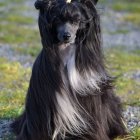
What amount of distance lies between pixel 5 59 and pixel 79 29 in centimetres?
1021

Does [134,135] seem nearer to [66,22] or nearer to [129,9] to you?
[66,22]

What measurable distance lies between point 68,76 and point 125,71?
901cm

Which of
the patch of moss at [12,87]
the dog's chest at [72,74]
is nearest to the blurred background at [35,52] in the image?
the patch of moss at [12,87]

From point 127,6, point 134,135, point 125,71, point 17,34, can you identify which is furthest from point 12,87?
point 127,6

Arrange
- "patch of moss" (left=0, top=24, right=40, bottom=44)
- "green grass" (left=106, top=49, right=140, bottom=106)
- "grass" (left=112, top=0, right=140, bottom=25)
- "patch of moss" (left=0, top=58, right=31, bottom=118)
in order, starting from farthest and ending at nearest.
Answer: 1. "grass" (left=112, top=0, right=140, bottom=25)
2. "patch of moss" (left=0, top=24, right=40, bottom=44)
3. "green grass" (left=106, top=49, right=140, bottom=106)
4. "patch of moss" (left=0, top=58, right=31, bottom=118)

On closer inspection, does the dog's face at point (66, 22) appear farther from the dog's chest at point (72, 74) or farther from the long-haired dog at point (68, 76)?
the dog's chest at point (72, 74)

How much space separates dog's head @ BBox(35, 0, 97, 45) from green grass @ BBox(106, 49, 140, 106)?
2.67 meters

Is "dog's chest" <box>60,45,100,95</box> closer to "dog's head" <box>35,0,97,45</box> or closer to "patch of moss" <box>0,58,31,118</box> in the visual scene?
"dog's head" <box>35,0,97,45</box>

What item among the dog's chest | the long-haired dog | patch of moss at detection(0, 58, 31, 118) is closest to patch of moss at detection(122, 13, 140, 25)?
patch of moss at detection(0, 58, 31, 118)

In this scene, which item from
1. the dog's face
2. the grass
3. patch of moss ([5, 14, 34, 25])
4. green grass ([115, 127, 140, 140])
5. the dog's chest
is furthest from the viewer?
the grass

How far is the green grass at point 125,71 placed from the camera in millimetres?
11562

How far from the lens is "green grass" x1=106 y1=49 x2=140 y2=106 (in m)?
11.6

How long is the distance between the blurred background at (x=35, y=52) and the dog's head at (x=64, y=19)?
24 centimetres

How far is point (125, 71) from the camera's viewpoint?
50.0ft
